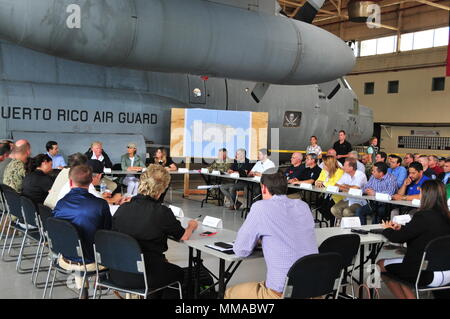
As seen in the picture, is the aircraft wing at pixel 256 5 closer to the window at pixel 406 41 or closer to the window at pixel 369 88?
the window at pixel 406 41

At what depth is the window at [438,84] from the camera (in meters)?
22.3

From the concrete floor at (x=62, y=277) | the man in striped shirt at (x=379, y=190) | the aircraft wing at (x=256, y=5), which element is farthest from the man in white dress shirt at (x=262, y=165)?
the aircraft wing at (x=256, y=5)

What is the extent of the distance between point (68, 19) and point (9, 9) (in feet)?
1.92

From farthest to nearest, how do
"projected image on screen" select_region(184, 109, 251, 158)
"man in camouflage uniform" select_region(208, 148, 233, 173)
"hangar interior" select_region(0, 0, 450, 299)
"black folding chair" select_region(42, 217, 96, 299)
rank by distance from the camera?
"projected image on screen" select_region(184, 109, 251, 158)
"man in camouflage uniform" select_region(208, 148, 233, 173)
"hangar interior" select_region(0, 0, 450, 299)
"black folding chair" select_region(42, 217, 96, 299)

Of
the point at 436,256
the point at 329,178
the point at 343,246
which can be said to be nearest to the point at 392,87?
the point at 329,178

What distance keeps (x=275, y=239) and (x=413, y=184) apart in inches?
165

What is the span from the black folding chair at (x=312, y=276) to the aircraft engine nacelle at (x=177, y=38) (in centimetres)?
379

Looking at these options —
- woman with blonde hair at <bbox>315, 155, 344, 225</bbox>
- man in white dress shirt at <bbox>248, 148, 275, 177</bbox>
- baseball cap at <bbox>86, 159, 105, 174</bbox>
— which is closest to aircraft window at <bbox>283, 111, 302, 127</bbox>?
man in white dress shirt at <bbox>248, 148, 275, 177</bbox>

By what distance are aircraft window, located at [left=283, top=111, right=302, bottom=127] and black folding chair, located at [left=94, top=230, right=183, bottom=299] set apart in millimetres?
9261

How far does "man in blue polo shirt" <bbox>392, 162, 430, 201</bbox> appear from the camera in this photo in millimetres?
6294

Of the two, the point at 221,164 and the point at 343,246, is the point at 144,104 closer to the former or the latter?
the point at 221,164

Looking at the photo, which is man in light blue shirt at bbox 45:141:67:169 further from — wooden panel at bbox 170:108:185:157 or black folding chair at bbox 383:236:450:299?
black folding chair at bbox 383:236:450:299

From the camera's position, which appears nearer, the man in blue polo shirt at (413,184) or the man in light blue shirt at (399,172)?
the man in blue polo shirt at (413,184)

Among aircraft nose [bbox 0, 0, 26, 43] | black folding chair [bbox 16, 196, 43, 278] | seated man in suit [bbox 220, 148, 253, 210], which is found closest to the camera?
black folding chair [bbox 16, 196, 43, 278]
